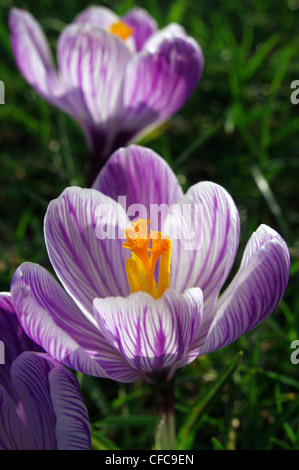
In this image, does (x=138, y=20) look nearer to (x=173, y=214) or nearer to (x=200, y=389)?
(x=173, y=214)

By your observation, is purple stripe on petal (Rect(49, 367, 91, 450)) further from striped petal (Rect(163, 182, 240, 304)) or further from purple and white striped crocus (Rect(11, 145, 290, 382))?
striped petal (Rect(163, 182, 240, 304))

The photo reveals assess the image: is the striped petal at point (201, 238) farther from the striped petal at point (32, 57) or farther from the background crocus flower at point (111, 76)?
the striped petal at point (32, 57)

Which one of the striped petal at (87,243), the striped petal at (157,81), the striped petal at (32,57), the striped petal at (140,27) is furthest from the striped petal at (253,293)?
the striped petal at (140,27)

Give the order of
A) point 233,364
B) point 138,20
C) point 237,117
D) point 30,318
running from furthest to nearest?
point 237,117 < point 138,20 < point 233,364 < point 30,318

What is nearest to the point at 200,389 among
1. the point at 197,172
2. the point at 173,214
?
the point at 173,214

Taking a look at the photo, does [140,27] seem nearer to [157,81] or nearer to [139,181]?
[157,81]

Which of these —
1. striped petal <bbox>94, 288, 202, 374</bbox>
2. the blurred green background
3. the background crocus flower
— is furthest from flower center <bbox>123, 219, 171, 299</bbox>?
the background crocus flower
